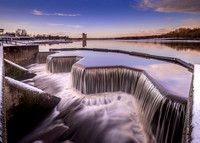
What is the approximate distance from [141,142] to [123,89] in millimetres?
3786

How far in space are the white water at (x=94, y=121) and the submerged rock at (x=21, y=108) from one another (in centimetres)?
45

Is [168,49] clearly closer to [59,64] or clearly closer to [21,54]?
[59,64]

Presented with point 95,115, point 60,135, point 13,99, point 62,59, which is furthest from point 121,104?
point 62,59

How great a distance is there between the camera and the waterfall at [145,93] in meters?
3.85

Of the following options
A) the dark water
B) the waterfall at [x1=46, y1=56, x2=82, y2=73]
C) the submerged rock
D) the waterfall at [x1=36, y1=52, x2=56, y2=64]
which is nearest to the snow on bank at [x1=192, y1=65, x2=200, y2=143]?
the submerged rock

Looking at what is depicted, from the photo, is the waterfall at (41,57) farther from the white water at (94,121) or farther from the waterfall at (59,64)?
the white water at (94,121)

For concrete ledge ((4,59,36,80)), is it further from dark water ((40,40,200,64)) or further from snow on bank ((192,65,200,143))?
dark water ((40,40,200,64))

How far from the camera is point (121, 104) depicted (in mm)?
7324

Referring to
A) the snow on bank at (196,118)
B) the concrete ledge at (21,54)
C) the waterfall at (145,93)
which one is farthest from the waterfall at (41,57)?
the snow on bank at (196,118)

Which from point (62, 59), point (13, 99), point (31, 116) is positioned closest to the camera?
point (13, 99)

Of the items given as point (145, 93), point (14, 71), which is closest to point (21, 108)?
point (145, 93)

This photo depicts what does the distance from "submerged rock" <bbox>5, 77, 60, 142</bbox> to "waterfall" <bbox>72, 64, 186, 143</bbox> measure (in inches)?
118

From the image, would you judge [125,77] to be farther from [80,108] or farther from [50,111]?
[50,111]

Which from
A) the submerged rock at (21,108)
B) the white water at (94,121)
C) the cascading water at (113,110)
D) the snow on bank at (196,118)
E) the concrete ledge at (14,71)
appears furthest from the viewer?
the concrete ledge at (14,71)
